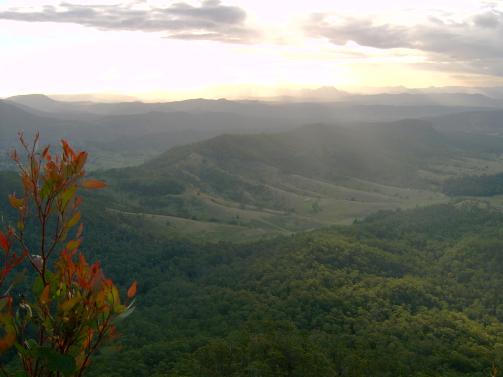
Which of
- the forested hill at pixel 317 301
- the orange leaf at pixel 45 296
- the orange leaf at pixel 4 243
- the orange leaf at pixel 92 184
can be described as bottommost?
the forested hill at pixel 317 301

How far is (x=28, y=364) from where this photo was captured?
17.3ft

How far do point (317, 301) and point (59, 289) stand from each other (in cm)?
7310

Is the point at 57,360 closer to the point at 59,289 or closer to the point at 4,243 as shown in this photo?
the point at 59,289

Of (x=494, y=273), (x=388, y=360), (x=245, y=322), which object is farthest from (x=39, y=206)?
(x=494, y=273)

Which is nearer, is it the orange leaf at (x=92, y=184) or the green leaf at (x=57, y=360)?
the green leaf at (x=57, y=360)

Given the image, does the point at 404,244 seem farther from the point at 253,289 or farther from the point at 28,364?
the point at 28,364

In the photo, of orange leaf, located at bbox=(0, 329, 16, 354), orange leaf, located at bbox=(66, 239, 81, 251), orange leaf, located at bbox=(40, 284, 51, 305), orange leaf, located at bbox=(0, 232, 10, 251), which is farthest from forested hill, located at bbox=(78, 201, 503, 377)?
orange leaf, located at bbox=(0, 232, 10, 251)

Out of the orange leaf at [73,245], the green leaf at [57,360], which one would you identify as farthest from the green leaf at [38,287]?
the green leaf at [57,360]

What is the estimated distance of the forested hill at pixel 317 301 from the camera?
49.4m

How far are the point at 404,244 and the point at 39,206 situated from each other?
123m

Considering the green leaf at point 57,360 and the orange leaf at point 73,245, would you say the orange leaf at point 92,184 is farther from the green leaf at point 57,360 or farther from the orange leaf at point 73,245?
the green leaf at point 57,360

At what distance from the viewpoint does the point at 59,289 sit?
5547 millimetres

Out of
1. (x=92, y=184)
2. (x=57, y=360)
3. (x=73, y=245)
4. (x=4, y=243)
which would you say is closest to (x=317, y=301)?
(x=73, y=245)

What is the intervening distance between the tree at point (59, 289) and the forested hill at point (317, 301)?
66 centimetres
